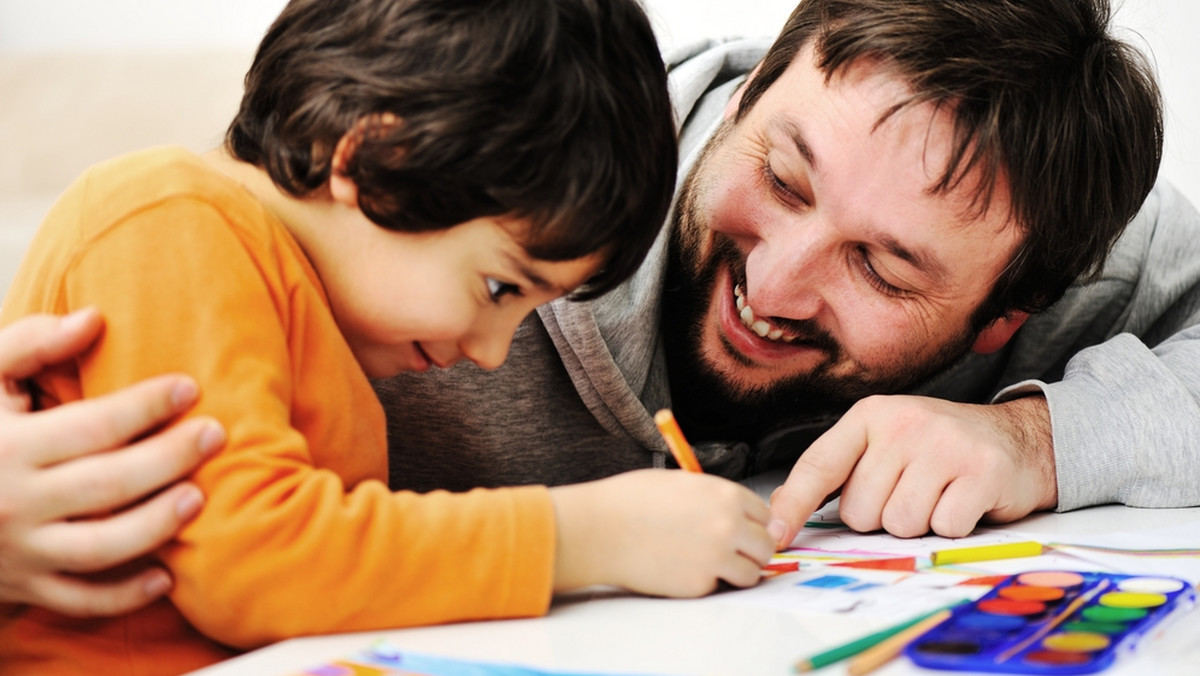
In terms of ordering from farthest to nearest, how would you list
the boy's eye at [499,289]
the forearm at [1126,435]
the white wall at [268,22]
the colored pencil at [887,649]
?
the white wall at [268,22] < the forearm at [1126,435] < the boy's eye at [499,289] < the colored pencil at [887,649]

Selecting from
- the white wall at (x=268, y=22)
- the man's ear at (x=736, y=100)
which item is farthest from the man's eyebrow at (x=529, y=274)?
the white wall at (x=268, y=22)

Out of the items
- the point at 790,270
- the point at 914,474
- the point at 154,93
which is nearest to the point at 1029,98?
the point at 790,270

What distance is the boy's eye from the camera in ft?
2.49

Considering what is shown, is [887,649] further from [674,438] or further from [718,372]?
[718,372]

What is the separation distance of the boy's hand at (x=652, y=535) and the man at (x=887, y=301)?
0.50 ft

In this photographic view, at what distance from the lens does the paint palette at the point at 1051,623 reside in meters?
0.54

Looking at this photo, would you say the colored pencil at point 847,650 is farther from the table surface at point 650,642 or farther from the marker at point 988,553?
the marker at point 988,553

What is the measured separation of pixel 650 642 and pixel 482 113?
35cm

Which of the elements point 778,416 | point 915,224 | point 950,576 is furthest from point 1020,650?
point 778,416

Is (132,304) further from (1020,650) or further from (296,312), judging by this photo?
(1020,650)

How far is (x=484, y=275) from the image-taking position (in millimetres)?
748

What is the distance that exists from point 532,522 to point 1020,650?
28 cm

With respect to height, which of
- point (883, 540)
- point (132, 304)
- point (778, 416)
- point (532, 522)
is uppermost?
point (132, 304)

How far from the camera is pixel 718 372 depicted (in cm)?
130
